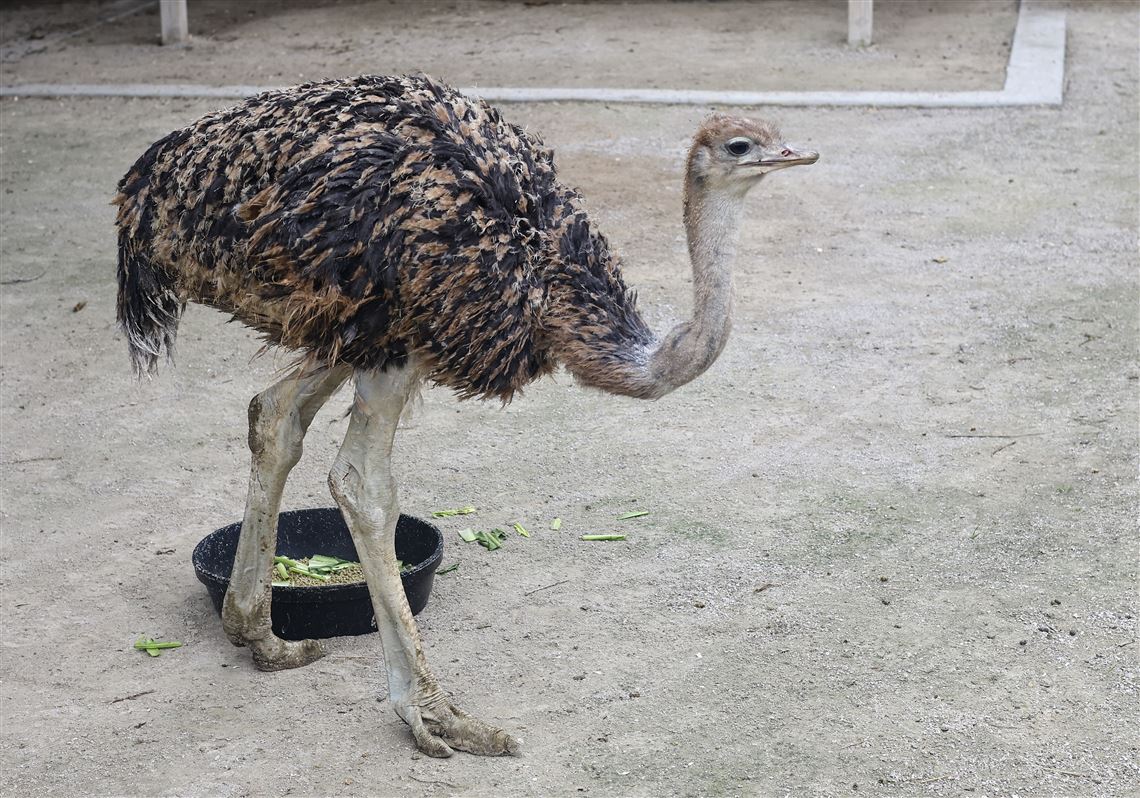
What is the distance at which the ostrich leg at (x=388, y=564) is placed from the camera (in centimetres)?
381

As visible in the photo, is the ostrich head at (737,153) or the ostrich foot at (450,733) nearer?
the ostrich head at (737,153)

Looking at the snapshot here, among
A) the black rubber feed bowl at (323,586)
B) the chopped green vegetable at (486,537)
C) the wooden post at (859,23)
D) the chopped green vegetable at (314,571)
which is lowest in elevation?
the chopped green vegetable at (486,537)

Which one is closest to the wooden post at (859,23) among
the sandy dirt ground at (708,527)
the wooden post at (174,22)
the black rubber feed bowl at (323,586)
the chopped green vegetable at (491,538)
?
the sandy dirt ground at (708,527)

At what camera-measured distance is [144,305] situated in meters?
4.11

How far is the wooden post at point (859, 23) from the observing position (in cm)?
1167

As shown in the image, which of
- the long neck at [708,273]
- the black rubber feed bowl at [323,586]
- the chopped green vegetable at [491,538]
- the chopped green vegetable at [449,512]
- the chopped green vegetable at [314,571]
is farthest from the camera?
the chopped green vegetable at [449,512]

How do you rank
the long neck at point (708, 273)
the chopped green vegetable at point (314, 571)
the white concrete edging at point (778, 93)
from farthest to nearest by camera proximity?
1. the white concrete edging at point (778, 93)
2. the chopped green vegetable at point (314, 571)
3. the long neck at point (708, 273)

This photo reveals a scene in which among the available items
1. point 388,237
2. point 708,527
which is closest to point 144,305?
point 388,237

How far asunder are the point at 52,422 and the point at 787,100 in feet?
19.3

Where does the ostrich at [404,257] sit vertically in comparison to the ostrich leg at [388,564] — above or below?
above

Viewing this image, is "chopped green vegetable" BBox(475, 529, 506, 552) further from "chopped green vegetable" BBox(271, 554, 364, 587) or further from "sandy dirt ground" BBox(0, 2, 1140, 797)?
"chopped green vegetable" BBox(271, 554, 364, 587)

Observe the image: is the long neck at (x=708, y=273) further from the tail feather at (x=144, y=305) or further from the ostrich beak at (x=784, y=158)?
the tail feather at (x=144, y=305)

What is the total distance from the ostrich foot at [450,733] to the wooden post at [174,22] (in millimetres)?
9672

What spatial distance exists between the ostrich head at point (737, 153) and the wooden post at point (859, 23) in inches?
334
